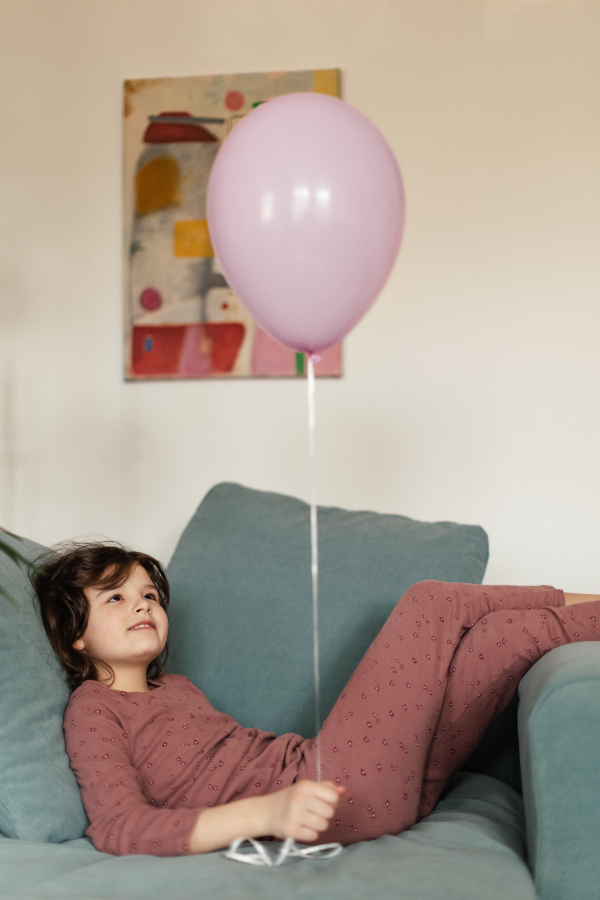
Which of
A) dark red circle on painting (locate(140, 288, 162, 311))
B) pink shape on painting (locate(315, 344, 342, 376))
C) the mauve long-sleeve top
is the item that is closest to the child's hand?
the mauve long-sleeve top

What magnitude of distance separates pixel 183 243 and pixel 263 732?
1532 mm

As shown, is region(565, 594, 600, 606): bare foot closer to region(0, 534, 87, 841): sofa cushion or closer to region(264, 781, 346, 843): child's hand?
region(264, 781, 346, 843): child's hand

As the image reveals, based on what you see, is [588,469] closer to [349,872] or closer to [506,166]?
[506,166]

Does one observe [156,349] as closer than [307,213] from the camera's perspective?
No

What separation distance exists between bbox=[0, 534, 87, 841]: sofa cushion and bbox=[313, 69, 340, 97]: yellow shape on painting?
69.2 inches

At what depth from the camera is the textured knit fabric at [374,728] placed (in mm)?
1126

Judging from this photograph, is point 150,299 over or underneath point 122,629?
over

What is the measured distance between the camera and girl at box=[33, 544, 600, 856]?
1103 mm

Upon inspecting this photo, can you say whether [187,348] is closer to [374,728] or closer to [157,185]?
[157,185]

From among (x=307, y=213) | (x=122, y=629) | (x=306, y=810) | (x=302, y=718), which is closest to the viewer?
(x=306, y=810)

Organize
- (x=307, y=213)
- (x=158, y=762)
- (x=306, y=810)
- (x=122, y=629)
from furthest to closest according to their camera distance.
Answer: (x=122, y=629), (x=158, y=762), (x=307, y=213), (x=306, y=810)

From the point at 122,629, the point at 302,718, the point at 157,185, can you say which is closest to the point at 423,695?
the point at 302,718

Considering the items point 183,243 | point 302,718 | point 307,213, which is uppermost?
point 183,243

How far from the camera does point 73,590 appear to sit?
52.1 inches
